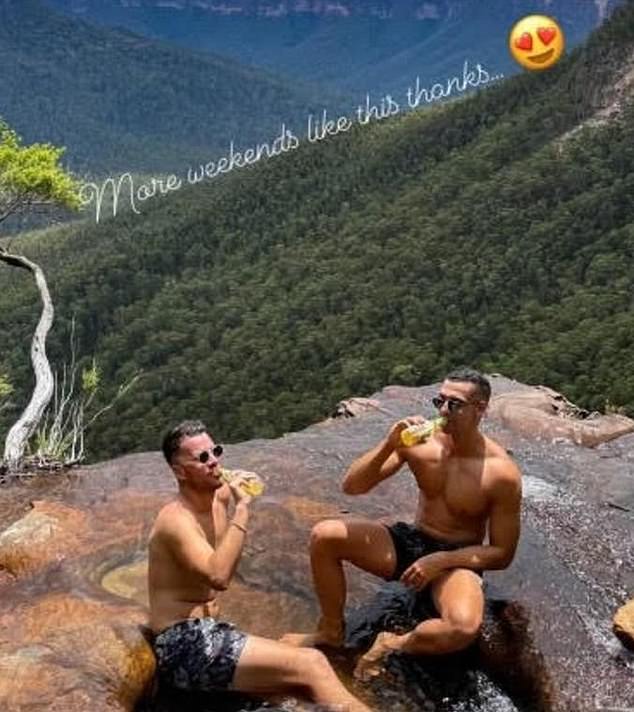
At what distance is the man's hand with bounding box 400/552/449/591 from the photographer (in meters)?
5.43

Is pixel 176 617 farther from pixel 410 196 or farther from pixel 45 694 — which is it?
pixel 410 196

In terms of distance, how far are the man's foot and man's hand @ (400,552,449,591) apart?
350 millimetres

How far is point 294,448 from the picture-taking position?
30.0ft

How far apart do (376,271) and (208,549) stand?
50355mm

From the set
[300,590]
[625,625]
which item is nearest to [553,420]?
[625,625]

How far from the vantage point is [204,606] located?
5.13m

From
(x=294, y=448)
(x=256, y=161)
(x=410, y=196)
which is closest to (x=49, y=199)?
(x=294, y=448)

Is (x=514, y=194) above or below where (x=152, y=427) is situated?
above

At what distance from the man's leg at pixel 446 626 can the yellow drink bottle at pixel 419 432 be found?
0.76 metres

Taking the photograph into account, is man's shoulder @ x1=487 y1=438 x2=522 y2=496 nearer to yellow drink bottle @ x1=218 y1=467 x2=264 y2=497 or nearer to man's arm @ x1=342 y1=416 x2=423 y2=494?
man's arm @ x1=342 y1=416 x2=423 y2=494

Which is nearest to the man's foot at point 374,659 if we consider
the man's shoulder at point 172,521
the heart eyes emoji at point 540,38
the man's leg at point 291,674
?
the man's leg at point 291,674

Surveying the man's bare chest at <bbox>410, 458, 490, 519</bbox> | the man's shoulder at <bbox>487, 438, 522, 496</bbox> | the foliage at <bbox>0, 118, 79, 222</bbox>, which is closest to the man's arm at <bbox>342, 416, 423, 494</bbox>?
→ the man's bare chest at <bbox>410, 458, 490, 519</bbox>

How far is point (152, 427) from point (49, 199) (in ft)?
89.1

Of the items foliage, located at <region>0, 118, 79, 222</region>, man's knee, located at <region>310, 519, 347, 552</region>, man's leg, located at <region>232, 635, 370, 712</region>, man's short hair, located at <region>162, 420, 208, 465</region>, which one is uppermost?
foliage, located at <region>0, 118, 79, 222</region>
